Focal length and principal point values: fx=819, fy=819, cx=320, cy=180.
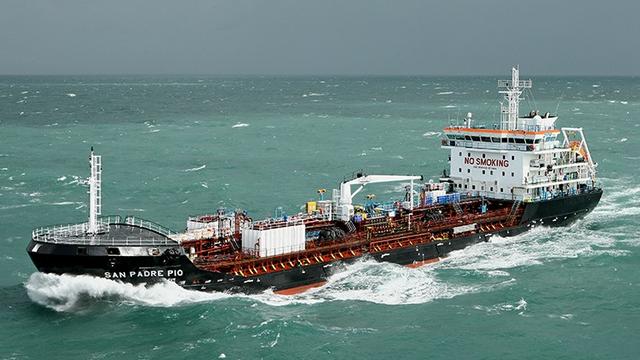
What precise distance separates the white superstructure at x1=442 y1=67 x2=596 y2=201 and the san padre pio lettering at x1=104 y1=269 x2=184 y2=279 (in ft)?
75.5

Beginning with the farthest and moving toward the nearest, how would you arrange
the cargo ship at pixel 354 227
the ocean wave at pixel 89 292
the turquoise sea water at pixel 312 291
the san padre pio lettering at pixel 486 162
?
the san padre pio lettering at pixel 486 162 < the cargo ship at pixel 354 227 < the ocean wave at pixel 89 292 < the turquoise sea water at pixel 312 291

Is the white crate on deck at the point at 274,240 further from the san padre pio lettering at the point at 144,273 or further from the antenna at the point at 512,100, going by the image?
the antenna at the point at 512,100

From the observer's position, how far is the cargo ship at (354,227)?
33.1 m

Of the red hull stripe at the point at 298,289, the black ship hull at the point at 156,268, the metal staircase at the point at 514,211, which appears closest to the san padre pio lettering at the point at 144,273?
the black ship hull at the point at 156,268

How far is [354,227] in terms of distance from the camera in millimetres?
41781

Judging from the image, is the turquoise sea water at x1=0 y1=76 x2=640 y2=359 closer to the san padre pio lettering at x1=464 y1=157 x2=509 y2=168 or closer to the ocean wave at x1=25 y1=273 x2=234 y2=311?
the ocean wave at x1=25 y1=273 x2=234 y2=311

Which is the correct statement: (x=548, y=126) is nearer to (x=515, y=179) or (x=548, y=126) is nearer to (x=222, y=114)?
(x=515, y=179)

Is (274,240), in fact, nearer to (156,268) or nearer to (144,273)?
(156,268)

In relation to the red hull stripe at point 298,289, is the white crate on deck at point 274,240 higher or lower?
higher

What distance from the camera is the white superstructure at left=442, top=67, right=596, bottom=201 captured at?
161 feet

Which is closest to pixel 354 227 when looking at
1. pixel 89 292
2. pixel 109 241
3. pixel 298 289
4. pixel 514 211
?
pixel 298 289

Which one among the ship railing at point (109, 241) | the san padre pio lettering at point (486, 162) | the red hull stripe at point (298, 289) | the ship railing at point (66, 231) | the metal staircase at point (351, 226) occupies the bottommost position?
the red hull stripe at point (298, 289)

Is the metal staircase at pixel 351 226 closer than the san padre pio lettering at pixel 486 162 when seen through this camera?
Yes

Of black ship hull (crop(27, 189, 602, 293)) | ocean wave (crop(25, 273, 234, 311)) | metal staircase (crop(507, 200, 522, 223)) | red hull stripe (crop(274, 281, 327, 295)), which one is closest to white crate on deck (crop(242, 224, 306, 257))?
black ship hull (crop(27, 189, 602, 293))
